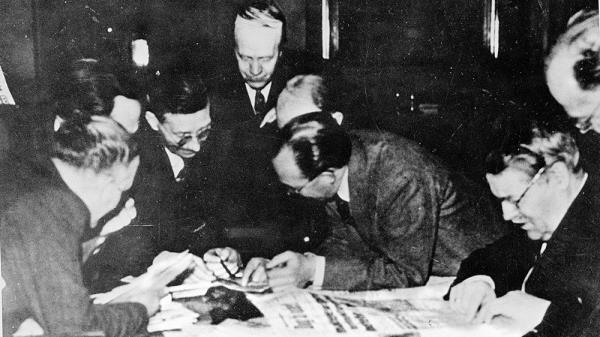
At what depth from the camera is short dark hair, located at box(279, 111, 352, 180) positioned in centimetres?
155

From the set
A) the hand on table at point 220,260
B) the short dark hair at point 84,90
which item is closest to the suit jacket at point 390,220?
the hand on table at point 220,260

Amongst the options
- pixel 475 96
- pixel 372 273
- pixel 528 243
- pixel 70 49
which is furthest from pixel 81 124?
pixel 528 243

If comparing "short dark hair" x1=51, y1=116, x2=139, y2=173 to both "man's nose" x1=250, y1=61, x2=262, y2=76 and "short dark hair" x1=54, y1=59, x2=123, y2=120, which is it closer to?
"short dark hair" x1=54, y1=59, x2=123, y2=120

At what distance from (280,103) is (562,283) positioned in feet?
2.89

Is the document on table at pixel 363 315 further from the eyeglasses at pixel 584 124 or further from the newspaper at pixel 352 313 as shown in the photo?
the eyeglasses at pixel 584 124

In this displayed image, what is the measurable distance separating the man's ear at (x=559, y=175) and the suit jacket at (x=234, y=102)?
748mm

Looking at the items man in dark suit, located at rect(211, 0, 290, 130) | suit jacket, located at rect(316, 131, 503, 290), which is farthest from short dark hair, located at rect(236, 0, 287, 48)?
suit jacket, located at rect(316, 131, 503, 290)

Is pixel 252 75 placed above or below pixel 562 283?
above

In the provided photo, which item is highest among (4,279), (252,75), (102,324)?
(252,75)

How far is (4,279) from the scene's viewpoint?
1448 millimetres

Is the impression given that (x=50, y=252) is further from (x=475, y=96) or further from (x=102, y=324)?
(x=475, y=96)

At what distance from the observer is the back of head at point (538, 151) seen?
1.63 m

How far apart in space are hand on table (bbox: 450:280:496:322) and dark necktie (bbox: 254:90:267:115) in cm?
68

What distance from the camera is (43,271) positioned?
145cm
